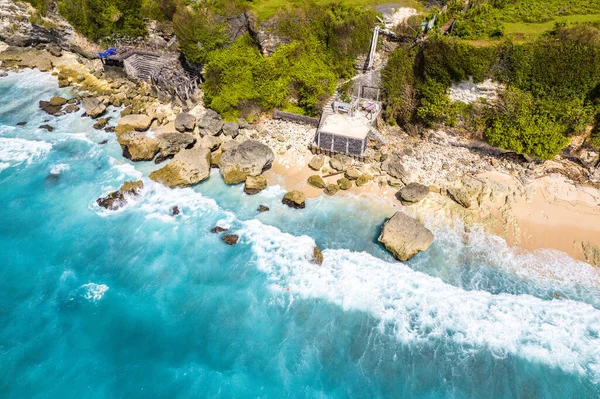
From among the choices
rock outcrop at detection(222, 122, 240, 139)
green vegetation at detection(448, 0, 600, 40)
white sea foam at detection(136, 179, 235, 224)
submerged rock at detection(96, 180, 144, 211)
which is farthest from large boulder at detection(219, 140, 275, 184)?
green vegetation at detection(448, 0, 600, 40)

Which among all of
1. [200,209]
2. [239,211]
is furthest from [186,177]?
[239,211]

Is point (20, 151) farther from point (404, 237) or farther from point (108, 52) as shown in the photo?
point (404, 237)

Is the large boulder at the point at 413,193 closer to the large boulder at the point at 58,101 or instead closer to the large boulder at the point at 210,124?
the large boulder at the point at 210,124

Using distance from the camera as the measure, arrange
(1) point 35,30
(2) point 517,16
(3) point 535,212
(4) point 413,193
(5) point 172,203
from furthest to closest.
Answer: (1) point 35,30 < (2) point 517,16 < (5) point 172,203 < (4) point 413,193 < (3) point 535,212

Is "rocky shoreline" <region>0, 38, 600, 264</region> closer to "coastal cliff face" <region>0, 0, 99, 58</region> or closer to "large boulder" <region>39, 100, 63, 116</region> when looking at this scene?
"large boulder" <region>39, 100, 63, 116</region>

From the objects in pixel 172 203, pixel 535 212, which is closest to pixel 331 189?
pixel 172 203

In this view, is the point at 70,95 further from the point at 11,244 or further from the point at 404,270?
the point at 404,270
